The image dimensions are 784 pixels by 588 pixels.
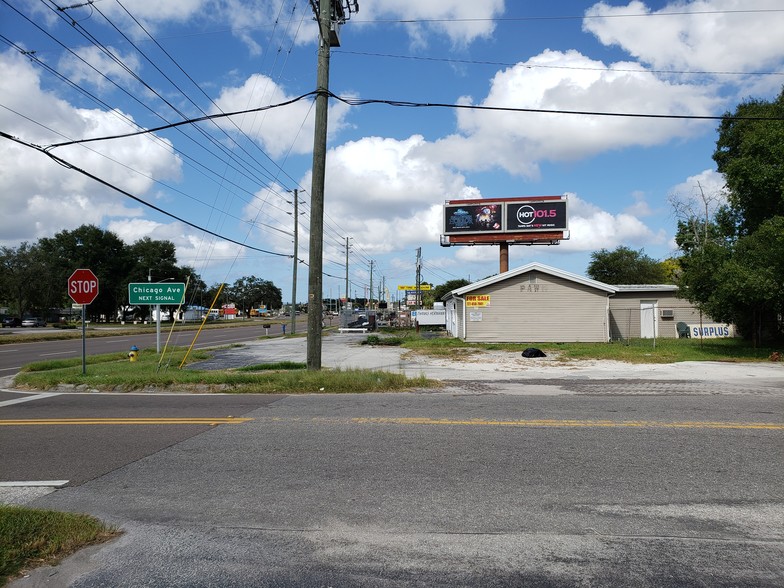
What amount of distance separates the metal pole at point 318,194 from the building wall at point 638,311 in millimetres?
22676

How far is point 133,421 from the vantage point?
8641 millimetres

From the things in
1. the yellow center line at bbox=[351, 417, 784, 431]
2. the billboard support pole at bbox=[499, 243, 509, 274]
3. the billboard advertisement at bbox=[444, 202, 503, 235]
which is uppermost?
the billboard advertisement at bbox=[444, 202, 503, 235]

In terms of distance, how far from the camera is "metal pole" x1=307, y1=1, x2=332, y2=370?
46.8ft

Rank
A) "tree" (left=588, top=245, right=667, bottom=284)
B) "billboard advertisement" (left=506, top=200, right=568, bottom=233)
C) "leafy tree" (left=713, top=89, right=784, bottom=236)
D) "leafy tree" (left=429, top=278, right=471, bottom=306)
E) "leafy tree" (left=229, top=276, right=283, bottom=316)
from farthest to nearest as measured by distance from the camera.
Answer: "leafy tree" (left=229, top=276, right=283, bottom=316), "leafy tree" (left=429, top=278, right=471, bottom=306), "tree" (left=588, top=245, right=667, bottom=284), "billboard advertisement" (left=506, top=200, right=568, bottom=233), "leafy tree" (left=713, top=89, right=784, bottom=236)

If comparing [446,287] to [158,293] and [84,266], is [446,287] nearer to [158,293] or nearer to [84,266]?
[84,266]

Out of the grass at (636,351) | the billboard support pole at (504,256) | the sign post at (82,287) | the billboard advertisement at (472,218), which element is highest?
the billboard advertisement at (472,218)

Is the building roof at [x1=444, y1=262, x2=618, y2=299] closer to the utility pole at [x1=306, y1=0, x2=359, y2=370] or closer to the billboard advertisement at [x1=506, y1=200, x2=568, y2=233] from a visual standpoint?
the billboard advertisement at [x1=506, y1=200, x2=568, y2=233]

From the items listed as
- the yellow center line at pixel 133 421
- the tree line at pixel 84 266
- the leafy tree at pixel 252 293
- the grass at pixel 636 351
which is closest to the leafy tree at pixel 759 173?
the grass at pixel 636 351

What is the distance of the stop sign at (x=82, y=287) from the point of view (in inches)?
587

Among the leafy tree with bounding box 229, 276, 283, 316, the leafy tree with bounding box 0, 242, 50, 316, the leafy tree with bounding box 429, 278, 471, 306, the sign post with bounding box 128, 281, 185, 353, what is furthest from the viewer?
the leafy tree with bounding box 229, 276, 283, 316

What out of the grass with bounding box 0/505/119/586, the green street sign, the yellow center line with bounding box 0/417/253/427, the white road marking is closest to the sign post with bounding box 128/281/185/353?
the green street sign

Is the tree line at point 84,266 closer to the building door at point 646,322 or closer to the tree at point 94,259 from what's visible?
the tree at point 94,259

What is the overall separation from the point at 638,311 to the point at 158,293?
2575cm

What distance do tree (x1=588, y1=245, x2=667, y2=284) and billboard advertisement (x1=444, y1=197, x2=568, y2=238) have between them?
27978 millimetres
